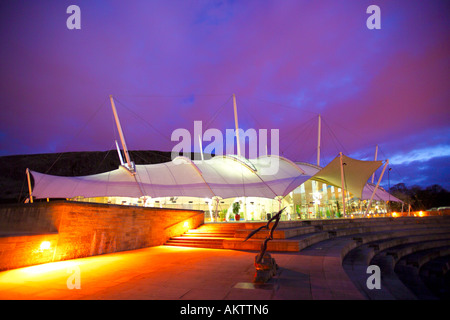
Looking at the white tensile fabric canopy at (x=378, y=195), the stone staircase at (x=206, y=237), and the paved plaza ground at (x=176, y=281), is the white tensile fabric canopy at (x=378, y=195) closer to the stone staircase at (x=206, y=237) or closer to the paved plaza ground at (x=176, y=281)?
the stone staircase at (x=206, y=237)

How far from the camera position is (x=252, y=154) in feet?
110

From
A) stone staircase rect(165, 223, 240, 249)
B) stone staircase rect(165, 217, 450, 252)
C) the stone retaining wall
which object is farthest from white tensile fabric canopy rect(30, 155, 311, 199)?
the stone retaining wall

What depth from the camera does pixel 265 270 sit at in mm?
4820

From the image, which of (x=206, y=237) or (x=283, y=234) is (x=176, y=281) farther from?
(x=206, y=237)

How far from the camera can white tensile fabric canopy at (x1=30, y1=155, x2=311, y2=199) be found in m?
19.9

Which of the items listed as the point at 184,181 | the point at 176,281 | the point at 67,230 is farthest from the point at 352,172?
the point at 67,230

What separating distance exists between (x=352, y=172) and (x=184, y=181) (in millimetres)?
16201

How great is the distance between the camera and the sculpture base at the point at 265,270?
15.1 feet

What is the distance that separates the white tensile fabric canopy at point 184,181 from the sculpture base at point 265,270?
1703 centimetres

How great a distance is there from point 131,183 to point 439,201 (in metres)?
65.9

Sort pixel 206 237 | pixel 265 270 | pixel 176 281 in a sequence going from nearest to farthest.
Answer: pixel 265 270, pixel 176 281, pixel 206 237

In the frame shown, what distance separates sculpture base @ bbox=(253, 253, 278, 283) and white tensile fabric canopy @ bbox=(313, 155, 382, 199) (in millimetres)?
19049

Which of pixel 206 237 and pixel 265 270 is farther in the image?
pixel 206 237
